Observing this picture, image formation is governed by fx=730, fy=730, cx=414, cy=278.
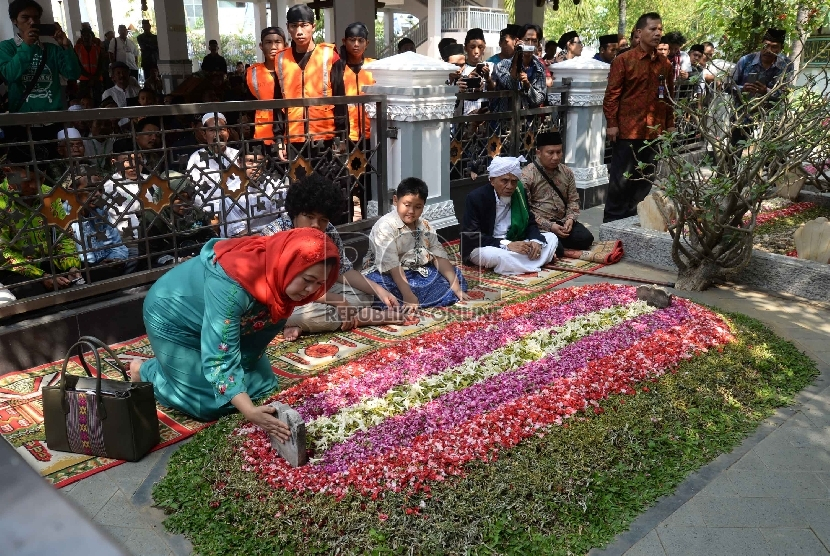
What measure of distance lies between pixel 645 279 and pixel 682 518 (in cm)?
339

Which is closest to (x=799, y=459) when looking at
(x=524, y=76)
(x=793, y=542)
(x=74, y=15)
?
(x=793, y=542)

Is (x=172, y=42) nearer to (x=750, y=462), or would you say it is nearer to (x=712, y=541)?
(x=750, y=462)

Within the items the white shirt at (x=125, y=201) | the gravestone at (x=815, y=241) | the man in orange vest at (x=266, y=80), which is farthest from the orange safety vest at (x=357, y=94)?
the gravestone at (x=815, y=241)

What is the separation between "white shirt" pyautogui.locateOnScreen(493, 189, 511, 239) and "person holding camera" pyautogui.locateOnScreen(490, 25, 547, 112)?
5.89 feet

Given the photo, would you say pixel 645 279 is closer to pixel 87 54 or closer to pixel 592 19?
pixel 87 54

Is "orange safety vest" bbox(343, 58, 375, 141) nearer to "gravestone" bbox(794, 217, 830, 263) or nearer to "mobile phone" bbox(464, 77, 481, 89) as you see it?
"mobile phone" bbox(464, 77, 481, 89)

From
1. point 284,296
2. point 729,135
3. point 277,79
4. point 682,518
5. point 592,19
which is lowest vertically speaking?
point 682,518

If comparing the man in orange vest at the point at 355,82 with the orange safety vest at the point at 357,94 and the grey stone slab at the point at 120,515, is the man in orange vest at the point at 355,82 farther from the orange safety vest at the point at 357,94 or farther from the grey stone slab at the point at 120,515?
the grey stone slab at the point at 120,515

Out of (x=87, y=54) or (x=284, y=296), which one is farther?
(x=87, y=54)

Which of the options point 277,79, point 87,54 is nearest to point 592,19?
point 87,54

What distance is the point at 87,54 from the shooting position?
32.3ft

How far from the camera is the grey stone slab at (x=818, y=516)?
276 cm

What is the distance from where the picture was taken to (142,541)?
2.73 meters

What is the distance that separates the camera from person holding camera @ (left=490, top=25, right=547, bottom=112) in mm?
7473
